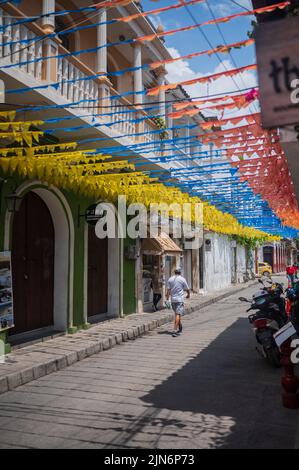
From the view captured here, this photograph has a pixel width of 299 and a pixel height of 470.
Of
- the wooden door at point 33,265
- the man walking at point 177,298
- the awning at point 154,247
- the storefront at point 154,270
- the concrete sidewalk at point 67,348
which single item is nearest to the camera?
the concrete sidewalk at point 67,348

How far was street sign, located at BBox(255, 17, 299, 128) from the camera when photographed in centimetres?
282

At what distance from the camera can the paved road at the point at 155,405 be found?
14.2ft

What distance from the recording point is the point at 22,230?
9.72 meters

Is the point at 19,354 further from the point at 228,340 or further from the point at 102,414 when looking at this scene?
the point at 228,340

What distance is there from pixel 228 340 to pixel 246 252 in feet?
93.6

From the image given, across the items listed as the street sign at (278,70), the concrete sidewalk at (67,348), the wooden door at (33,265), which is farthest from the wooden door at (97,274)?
the street sign at (278,70)

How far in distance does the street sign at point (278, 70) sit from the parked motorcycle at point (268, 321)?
509 cm

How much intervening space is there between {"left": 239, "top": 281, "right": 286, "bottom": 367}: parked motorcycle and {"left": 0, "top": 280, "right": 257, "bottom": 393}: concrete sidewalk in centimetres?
362

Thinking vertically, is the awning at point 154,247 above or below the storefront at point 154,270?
above

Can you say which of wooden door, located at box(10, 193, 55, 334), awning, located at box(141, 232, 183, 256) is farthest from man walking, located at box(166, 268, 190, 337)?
awning, located at box(141, 232, 183, 256)

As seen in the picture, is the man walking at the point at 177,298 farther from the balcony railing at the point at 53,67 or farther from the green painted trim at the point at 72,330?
the balcony railing at the point at 53,67

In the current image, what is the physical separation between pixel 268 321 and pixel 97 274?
6811mm

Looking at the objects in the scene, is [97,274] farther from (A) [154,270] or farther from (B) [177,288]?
(A) [154,270]

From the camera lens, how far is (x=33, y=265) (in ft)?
32.8
